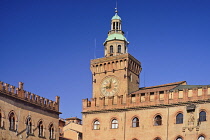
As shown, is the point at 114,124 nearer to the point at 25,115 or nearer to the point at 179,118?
the point at 179,118

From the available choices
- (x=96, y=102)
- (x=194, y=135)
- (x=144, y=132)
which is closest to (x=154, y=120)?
(x=144, y=132)

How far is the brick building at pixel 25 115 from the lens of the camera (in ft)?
138

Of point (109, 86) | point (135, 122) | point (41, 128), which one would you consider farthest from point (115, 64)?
point (41, 128)

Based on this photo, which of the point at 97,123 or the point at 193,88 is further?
the point at 97,123

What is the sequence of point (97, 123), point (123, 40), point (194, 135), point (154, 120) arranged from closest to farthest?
point (194, 135) < point (154, 120) < point (97, 123) < point (123, 40)

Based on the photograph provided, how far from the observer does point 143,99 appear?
50250 mm

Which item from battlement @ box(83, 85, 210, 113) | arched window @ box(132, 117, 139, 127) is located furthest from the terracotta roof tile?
arched window @ box(132, 117, 139, 127)

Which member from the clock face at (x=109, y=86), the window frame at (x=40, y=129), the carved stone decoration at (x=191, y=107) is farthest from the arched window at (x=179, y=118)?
the window frame at (x=40, y=129)

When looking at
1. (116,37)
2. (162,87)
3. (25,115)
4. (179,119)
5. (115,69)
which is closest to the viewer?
(25,115)

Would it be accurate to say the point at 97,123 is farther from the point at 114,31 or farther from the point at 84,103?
the point at 114,31

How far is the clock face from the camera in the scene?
54281mm

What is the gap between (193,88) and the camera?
46.8 meters

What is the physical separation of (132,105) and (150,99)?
256 cm

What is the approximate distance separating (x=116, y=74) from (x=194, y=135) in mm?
14497
